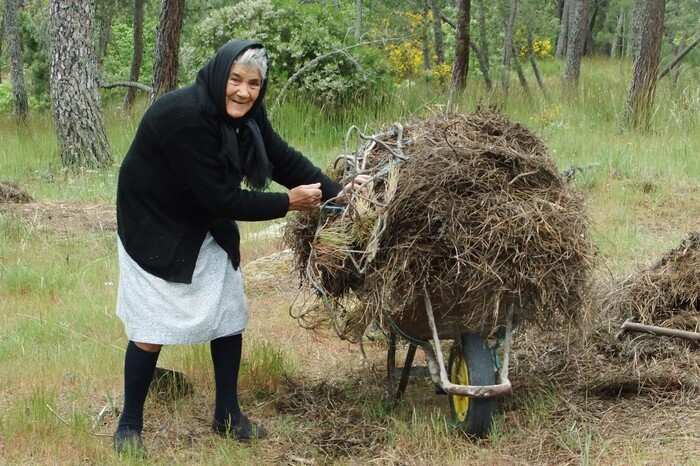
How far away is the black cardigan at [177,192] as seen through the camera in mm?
3822

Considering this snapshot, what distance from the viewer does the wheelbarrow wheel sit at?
4.00m

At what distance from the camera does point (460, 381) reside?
169 inches

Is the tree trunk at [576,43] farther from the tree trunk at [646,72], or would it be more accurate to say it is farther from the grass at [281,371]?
the grass at [281,371]

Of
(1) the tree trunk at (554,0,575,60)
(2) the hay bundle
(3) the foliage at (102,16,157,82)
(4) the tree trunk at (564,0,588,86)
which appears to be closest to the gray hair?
(2) the hay bundle

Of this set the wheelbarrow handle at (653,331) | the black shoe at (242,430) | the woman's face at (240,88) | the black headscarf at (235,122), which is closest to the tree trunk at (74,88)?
the black shoe at (242,430)

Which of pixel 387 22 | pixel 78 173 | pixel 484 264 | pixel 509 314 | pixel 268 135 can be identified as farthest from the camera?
pixel 387 22

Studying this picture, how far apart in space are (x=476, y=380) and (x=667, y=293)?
64.3 inches

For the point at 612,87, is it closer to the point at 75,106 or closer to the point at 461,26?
the point at 461,26

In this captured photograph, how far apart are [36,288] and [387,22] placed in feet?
38.0

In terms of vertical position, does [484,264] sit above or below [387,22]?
below

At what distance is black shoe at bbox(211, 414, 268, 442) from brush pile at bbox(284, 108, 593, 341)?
630mm

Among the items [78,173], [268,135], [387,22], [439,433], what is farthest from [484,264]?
[387,22]

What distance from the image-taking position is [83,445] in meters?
4.18

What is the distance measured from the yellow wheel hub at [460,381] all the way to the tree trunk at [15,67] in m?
14.1
